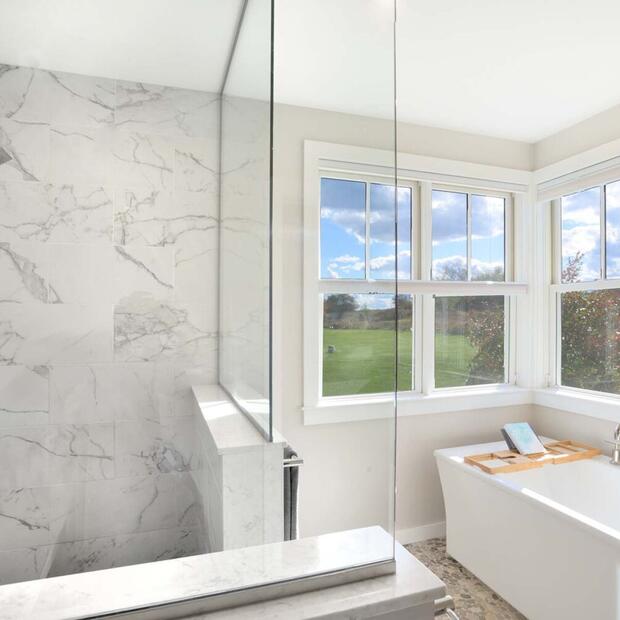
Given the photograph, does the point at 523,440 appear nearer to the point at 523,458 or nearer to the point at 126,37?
the point at 523,458

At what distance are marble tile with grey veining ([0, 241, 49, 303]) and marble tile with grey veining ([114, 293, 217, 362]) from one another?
0.70ft

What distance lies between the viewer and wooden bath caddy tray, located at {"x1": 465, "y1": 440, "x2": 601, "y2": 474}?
7.59 feet

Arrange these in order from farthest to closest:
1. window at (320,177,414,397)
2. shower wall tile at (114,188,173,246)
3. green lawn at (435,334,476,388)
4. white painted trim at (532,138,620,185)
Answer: green lawn at (435,334,476,388) → white painted trim at (532,138,620,185) → shower wall tile at (114,188,173,246) → window at (320,177,414,397)

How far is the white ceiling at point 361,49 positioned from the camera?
128 centimetres

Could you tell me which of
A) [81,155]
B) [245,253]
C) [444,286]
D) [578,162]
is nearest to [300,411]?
[245,253]

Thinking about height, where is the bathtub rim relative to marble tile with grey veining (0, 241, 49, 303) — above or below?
below

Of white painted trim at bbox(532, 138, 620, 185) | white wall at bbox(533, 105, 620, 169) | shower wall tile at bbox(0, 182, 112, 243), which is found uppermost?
white wall at bbox(533, 105, 620, 169)

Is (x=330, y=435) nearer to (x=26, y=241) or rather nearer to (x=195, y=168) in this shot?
(x=195, y=168)

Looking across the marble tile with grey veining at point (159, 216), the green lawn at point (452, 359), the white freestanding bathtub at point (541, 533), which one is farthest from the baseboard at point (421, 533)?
the marble tile with grey veining at point (159, 216)

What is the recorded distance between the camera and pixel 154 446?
55.0 inches

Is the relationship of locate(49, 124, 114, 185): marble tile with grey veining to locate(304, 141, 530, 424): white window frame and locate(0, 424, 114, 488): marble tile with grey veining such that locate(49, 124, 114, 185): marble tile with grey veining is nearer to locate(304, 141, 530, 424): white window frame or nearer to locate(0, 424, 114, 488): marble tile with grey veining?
locate(0, 424, 114, 488): marble tile with grey veining

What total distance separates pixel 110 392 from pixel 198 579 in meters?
0.68

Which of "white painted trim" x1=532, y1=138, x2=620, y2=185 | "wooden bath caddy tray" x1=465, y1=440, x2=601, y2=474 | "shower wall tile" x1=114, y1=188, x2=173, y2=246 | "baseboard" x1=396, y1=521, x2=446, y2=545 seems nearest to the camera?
"shower wall tile" x1=114, y1=188, x2=173, y2=246

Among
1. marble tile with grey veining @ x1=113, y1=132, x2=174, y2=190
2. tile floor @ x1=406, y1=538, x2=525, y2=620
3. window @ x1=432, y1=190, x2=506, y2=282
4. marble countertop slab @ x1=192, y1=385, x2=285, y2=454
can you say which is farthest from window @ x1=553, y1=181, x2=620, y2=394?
marble tile with grey veining @ x1=113, y1=132, x2=174, y2=190
